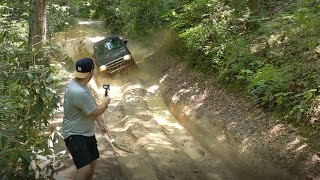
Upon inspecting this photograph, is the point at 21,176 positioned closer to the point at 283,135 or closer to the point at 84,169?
the point at 84,169

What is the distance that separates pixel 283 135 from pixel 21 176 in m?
5.21

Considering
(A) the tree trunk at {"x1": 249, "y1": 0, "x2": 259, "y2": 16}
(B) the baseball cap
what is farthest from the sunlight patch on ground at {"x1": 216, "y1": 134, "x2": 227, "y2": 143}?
(A) the tree trunk at {"x1": 249, "y1": 0, "x2": 259, "y2": 16}

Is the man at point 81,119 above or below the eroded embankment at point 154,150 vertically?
above

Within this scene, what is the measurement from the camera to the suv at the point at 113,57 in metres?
15.0

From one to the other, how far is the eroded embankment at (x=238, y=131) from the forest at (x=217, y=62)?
0.33m

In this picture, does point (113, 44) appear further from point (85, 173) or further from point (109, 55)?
point (85, 173)

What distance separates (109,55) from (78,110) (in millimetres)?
10878

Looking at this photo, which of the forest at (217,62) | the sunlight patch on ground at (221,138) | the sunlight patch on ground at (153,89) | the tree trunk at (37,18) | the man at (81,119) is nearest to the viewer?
the forest at (217,62)

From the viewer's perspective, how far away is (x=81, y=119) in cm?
469

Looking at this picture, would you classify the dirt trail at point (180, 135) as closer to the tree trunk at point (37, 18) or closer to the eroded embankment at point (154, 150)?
the eroded embankment at point (154, 150)

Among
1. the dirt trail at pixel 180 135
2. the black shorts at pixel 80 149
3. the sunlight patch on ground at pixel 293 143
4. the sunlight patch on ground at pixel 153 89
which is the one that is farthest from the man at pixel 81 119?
the sunlight patch on ground at pixel 153 89

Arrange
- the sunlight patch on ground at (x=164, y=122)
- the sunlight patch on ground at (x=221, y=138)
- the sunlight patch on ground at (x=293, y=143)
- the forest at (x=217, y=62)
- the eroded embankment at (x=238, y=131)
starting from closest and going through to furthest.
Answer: the forest at (x=217, y=62), the eroded embankment at (x=238, y=131), the sunlight patch on ground at (x=293, y=143), the sunlight patch on ground at (x=221, y=138), the sunlight patch on ground at (x=164, y=122)

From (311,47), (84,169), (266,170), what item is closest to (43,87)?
(84,169)

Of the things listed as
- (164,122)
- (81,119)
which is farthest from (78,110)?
(164,122)
